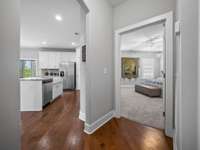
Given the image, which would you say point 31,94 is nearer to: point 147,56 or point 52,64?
point 52,64

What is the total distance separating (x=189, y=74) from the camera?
3.79ft

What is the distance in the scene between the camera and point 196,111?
1.13 meters

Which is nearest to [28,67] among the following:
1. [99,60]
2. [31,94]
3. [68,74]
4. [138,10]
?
[68,74]

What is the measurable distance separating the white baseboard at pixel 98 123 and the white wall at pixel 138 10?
2163 mm

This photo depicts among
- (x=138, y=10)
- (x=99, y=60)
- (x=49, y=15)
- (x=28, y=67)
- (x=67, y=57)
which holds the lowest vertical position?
(x=99, y=60)

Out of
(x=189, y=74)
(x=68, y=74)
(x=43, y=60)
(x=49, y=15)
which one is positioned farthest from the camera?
(x=43, y=60)

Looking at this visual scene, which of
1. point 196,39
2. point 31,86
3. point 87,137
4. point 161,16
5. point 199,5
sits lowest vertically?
point 87,137

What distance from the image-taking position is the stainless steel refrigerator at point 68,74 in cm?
746

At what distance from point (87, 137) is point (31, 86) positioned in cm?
242

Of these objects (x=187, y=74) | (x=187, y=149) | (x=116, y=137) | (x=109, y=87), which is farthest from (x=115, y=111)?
(x=187, y=74)

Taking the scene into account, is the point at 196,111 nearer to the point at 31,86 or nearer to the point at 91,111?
the point at 91,111

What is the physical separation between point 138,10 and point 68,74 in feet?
19.0

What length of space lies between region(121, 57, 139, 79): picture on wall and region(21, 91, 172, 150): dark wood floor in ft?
22.8

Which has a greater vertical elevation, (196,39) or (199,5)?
(199,5)
